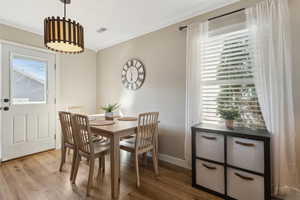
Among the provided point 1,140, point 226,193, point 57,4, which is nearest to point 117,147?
point 226,193

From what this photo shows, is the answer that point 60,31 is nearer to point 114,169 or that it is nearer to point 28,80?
point 114,169

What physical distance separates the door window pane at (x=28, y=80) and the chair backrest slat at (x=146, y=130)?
2.41m

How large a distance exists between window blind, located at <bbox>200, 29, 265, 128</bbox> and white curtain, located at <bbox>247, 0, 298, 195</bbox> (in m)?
0.18

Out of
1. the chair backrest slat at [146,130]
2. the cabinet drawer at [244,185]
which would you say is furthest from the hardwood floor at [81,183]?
the chair backrest slat at [146,130]

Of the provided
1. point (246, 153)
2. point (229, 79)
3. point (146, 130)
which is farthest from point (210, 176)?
point (229, 79)

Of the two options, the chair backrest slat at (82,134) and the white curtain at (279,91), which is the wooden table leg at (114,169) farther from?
the white curtain at (279,91)

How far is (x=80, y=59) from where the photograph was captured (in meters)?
3.79

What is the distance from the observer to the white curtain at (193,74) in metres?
2.27

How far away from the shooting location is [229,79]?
211 centimetres

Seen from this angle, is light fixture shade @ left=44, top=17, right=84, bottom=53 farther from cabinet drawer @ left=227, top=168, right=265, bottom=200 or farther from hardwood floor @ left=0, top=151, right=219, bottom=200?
cabinet drawer @ left=227, top=168, right=265, bottom=200

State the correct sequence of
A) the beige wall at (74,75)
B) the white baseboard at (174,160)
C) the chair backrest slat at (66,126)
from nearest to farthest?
the chair backrest slat at (66,126), the white baseboard at (174,160), the beige wall at (74,75)

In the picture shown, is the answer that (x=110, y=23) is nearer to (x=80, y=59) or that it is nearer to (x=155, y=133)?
(x=80, y=59)

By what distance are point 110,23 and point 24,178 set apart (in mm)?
2808

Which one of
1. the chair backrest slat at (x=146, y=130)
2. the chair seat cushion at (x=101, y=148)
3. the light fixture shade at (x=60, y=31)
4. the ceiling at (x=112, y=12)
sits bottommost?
the chair seat cushion at (x=101, y=148)
